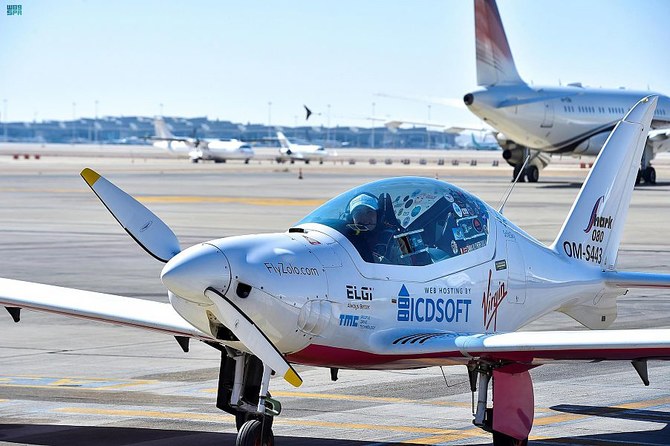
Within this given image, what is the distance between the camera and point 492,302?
11.5 m

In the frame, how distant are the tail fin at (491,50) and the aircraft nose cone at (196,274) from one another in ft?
185

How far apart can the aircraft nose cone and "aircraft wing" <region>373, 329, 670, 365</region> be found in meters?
1.72

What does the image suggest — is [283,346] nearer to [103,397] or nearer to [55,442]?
[55,442]

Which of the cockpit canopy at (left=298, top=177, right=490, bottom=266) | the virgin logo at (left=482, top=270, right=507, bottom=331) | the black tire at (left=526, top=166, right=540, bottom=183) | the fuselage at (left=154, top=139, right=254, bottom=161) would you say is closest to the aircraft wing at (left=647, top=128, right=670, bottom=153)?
the black tire at (left=526, top=166, right=540, bottom=183)

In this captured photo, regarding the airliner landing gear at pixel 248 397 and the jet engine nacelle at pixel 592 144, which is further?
the jet engine nacelle at pixel 592 144

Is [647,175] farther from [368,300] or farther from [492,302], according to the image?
[368,300]

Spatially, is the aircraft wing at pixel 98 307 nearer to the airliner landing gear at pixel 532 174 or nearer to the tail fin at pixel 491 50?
the tail fin at pixel 491 50

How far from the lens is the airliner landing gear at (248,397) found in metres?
9.34

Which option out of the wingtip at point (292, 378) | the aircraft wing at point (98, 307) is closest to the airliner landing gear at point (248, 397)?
the wingtip at point (292, 378)

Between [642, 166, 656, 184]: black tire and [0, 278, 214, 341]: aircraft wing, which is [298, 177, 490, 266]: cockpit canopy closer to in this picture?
[0, 278, 214, 341]: aircraft wing

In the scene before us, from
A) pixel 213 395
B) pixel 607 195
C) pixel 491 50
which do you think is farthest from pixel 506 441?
pixel 491 50

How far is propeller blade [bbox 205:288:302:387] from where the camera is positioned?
8992mm

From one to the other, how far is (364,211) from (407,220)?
1.34ft

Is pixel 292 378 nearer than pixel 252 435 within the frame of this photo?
Yes
